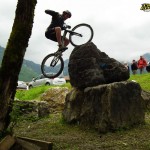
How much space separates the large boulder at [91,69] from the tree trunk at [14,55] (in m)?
6.40

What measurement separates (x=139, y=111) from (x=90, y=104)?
6.81 feet

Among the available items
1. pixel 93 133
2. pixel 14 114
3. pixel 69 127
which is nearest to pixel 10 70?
pixel 14 114

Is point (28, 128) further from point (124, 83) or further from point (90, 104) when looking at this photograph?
point (124, 83)

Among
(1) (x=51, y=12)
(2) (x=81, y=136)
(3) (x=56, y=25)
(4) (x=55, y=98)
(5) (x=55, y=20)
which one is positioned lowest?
(2) (x=81, y=136)

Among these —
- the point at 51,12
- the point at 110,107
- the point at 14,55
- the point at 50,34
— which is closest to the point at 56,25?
the point at 50,34

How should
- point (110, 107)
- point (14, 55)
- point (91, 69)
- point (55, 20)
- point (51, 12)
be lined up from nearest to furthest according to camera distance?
point (14, 55), point (110, 107), point (51, 12), point (55, 20), point (91, 69)

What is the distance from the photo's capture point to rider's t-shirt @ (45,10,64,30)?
15.3 m

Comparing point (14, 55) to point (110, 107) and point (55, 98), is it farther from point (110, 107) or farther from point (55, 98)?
point (55, 98)

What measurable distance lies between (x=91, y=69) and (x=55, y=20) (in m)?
2.67

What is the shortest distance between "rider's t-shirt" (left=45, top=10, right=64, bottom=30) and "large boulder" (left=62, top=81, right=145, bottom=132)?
2.97 metres

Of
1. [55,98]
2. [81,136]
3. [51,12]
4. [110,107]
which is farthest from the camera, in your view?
[55,98]

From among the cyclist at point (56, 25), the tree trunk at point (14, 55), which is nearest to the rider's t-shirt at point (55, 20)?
the cyclist at point (56, 25)

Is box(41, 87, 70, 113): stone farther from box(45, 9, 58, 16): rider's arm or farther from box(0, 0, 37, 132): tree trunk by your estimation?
box(0, 0, 37, 132): tree trunk

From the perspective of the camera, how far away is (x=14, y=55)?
1004 cm
